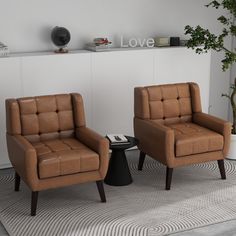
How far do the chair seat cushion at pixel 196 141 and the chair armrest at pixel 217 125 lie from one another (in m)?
0.06

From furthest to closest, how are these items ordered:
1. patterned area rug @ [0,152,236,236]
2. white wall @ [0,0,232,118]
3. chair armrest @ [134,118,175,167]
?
white wall @ [0,0,232,118] < chair armrest @ [134,118,175,167] < patterned area rug @ [0,152,236,236]

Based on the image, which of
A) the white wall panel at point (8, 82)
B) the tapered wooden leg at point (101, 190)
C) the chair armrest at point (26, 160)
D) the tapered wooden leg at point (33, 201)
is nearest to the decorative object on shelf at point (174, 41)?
the white wall panel at point (8, 82)

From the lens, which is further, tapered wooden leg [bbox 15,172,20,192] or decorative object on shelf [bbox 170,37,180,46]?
decorative object on shelf [bbox 170,37,180,46]

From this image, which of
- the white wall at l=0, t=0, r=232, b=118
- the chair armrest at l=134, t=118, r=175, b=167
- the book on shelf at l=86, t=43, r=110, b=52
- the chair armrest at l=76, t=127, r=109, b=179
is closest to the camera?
the chair armrest at l=76, t=127, r=109, b=179

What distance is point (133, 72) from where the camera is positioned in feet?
18.9

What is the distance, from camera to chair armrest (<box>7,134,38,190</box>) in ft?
13.3

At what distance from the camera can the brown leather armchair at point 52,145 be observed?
4.12m

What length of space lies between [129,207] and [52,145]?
0.88 metres

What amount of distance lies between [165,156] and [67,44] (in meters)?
1.85

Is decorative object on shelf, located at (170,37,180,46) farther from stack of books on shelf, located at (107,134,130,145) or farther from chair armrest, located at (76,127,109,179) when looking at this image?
chair armrest, located at (76,127,109,179)

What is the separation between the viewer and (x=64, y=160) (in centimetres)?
414

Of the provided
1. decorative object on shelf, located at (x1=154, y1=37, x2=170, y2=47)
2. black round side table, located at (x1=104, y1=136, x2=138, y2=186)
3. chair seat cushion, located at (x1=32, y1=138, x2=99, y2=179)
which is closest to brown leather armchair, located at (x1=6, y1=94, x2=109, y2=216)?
chair seat cushion, located at (x1=32, y1=138, x2=99, y2=179)

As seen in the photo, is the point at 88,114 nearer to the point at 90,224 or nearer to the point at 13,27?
the point at 13,27

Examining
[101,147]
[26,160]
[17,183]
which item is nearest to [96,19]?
[101,147]
